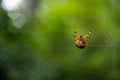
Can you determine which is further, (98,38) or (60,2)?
(60,2)

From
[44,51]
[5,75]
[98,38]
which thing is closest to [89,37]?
[98,38]

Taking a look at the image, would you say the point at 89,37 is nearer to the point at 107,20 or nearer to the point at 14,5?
the point at 107,20

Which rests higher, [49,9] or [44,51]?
[49,9]

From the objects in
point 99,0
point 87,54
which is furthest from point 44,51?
point 99,0

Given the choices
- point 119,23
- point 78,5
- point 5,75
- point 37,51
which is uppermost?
point 78,5

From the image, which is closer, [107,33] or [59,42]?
[107,33]

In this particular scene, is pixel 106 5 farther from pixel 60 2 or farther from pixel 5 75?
pixel 5 75
